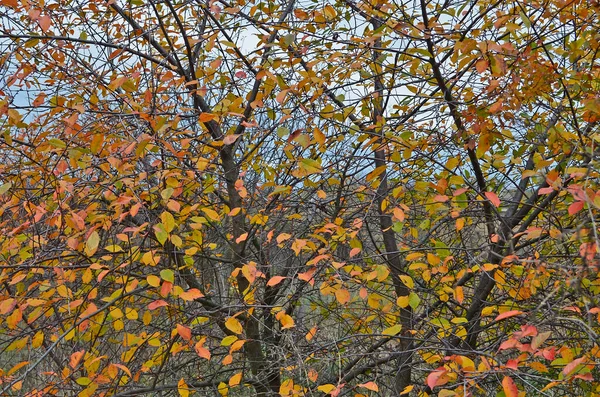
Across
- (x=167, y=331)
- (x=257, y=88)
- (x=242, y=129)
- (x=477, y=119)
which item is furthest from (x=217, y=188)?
(x=477, y=119)

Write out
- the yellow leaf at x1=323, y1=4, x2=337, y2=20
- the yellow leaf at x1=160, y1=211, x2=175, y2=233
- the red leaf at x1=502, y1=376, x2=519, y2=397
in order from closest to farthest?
1. the red leaf at x1=502, y1=376, x2=519, y2=397
2. the yellow leaf at x1=160, y1=211, x2=175, y2=233
3. the yellow leaf at x1=323, y1=4, x2=337, y2=20

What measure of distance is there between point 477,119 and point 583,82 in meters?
0.52

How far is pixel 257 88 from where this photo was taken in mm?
2977

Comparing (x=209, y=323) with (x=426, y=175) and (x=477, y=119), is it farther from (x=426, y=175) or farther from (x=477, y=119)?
(x=477, y=119)

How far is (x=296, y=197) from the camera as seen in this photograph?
3244mm

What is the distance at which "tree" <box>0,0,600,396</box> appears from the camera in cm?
214

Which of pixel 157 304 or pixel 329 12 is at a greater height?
pixel 329 12

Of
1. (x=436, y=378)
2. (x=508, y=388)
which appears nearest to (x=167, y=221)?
(x=436, y=378)

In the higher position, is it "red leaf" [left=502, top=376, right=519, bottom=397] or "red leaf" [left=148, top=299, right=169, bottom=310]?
"red leaf" [left=148, top=299, right=169, bottom=310]

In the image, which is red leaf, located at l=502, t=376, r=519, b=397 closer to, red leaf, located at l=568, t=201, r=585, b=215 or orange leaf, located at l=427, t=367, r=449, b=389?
orange leaf, located at l=427, t=367, r=449, b=389

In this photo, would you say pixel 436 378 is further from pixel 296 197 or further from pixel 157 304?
pixel 296 197

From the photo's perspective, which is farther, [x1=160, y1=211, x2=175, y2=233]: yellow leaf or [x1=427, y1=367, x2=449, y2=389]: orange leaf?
[x1=160, y1=211, x2=175, y2=233]: yellow leaf

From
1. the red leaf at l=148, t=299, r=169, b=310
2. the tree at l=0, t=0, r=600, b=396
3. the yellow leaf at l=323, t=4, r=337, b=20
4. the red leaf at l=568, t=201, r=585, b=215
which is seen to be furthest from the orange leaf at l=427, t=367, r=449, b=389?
the yellow leaf at l=323, t=4, r=337, b=20

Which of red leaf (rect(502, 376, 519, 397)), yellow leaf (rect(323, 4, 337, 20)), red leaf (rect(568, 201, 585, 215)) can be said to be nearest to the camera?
red leaf (rect(568, 201, 585, 215))
